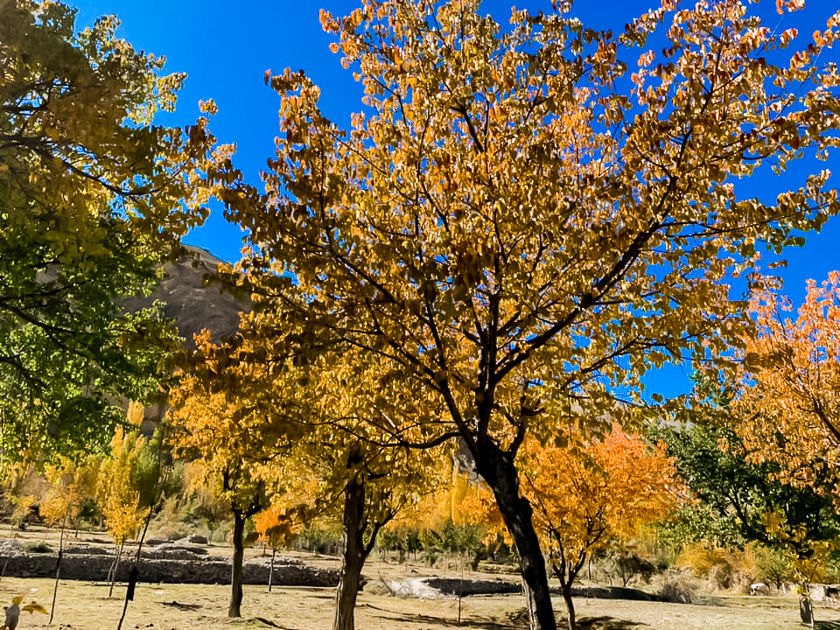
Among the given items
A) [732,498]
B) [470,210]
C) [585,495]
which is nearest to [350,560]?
[585,495]

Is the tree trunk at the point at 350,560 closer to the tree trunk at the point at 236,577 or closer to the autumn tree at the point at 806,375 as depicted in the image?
the tree trunk at the point at 236,577

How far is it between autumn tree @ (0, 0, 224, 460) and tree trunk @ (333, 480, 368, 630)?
5149mm

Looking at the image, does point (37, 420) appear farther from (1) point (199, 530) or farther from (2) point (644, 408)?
(1) point (199, 530)

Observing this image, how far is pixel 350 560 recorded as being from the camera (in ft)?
38.0

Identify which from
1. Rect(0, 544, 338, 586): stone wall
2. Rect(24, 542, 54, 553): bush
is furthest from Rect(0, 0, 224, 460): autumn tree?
Rect(24, 542, 54, 553): bush

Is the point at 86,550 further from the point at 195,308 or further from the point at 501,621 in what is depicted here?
the point at 195,308

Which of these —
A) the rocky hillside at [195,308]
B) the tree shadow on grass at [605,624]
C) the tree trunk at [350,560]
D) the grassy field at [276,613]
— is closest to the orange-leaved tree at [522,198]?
the tree trunk at [350,560]

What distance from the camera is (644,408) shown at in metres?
6.24

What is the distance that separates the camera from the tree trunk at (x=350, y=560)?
11250 mm

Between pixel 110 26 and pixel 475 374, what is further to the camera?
pixel 110 26

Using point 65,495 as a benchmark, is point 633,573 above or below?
below

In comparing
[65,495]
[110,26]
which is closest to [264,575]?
[65,495]

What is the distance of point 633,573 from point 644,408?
5204cm

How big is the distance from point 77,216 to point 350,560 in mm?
9388
